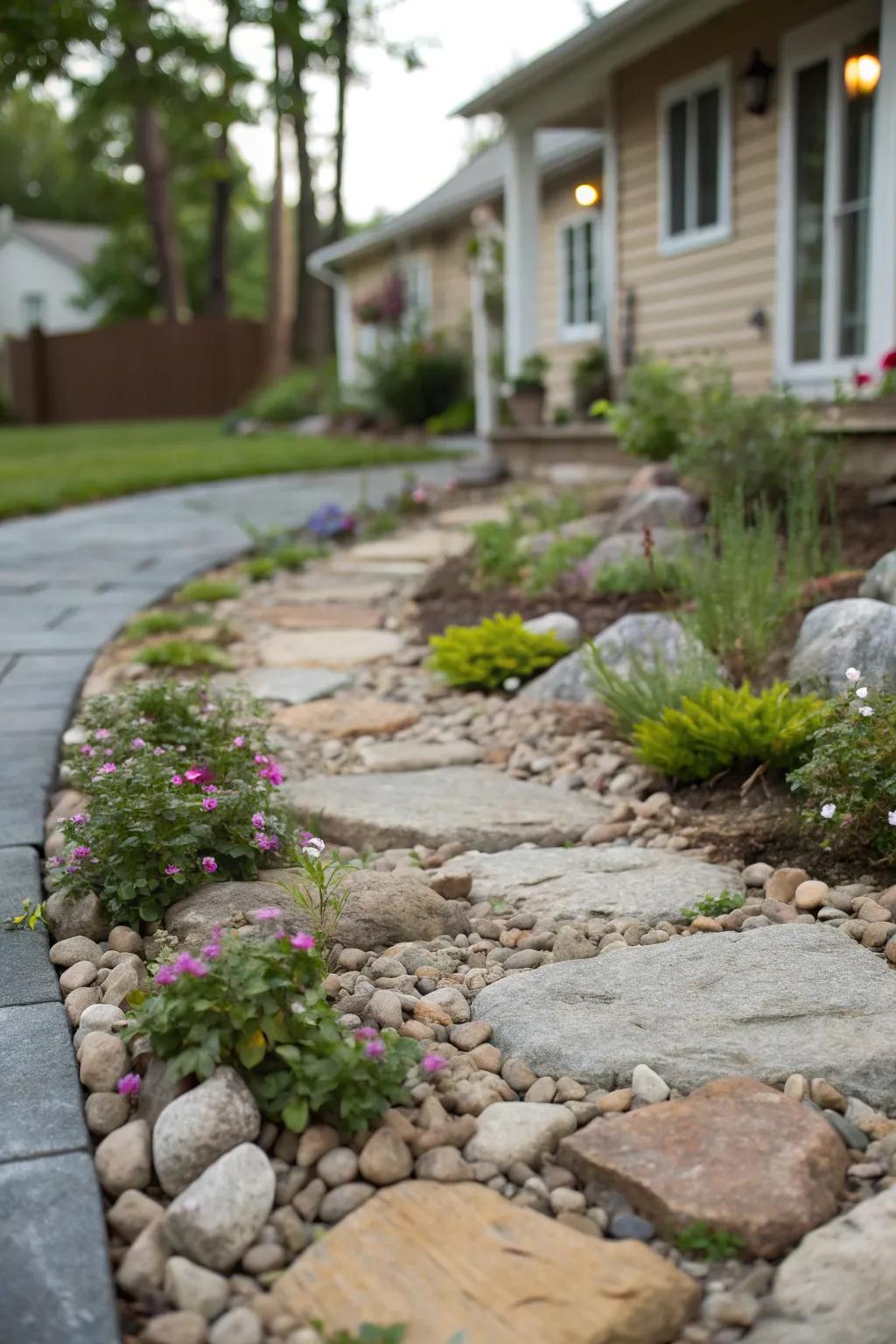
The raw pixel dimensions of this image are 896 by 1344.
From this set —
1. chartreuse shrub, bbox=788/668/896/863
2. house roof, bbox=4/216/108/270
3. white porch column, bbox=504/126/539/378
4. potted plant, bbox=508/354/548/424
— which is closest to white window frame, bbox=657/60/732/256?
white porch column, bbox=504/126/539/378

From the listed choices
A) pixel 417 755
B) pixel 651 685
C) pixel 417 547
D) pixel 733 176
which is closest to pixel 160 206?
pixel 733 176

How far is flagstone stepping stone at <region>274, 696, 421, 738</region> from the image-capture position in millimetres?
3500

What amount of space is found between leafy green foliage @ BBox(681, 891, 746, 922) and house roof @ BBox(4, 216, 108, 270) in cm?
3557

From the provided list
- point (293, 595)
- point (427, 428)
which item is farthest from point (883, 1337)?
point (427, 428)

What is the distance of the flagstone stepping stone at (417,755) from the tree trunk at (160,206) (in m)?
16.7

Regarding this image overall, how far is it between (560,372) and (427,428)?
7.99 ft

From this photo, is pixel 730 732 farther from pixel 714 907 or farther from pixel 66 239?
pixel 66 239

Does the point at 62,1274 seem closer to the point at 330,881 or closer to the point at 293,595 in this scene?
the point at 330,881

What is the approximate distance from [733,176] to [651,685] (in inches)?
220

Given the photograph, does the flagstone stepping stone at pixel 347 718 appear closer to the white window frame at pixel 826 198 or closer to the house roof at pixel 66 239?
the white window frame at pixel 826 198

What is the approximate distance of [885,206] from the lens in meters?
5.75

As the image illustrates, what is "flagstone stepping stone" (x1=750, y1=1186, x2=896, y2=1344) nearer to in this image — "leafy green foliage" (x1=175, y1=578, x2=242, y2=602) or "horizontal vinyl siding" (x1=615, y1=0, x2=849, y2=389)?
Answer: "leafy green foliage" (x1=175, y1=578, x2=242, y2=602)

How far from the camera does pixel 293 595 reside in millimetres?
5430

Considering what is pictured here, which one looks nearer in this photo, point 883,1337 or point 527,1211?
point 883,1337
